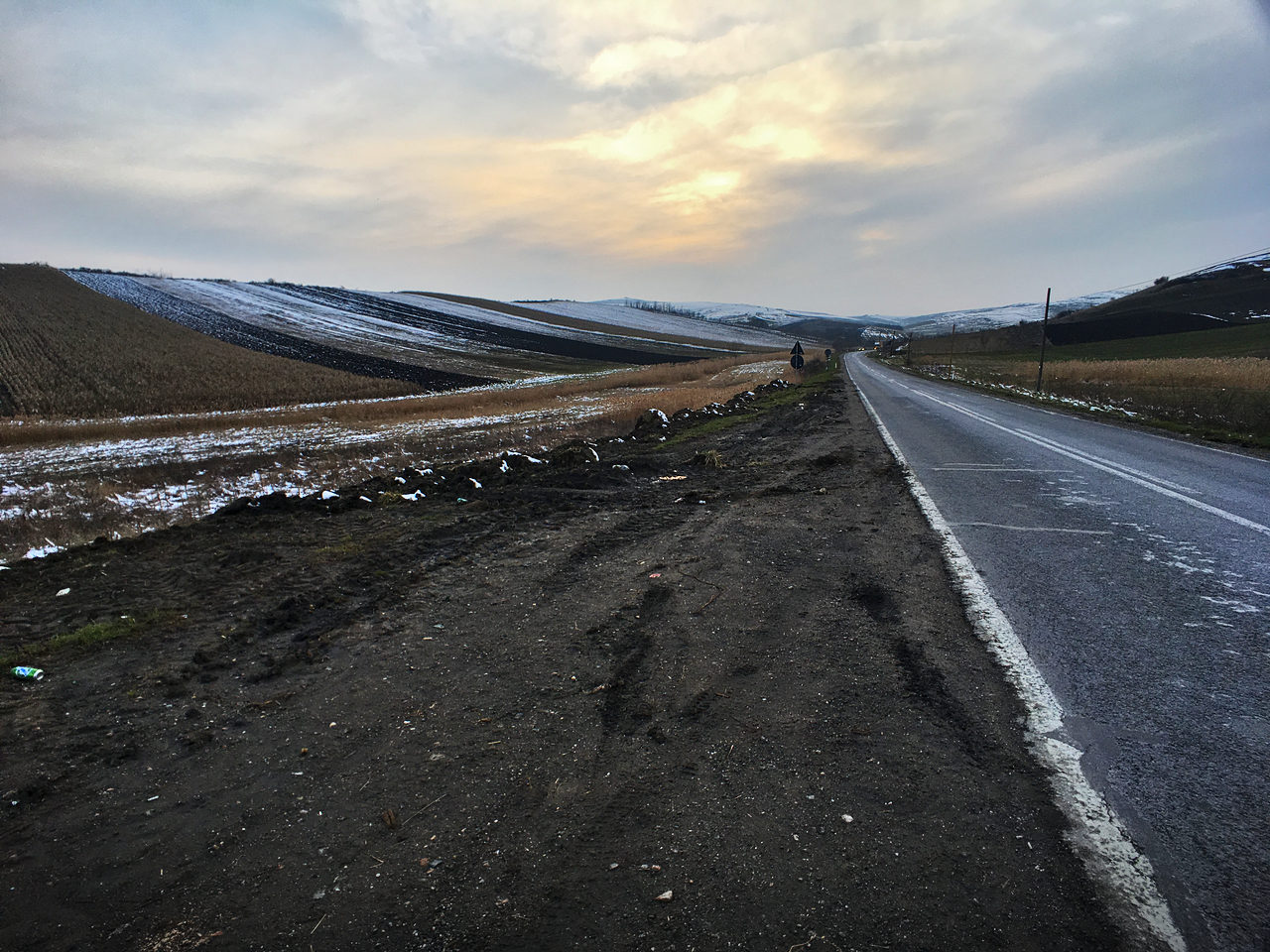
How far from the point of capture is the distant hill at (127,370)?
29.1 m

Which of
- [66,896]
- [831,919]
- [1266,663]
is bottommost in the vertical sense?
[66,896]

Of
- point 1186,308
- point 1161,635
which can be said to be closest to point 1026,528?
point 1161,635

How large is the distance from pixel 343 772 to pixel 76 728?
1607 mm

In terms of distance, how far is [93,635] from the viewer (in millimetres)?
4391

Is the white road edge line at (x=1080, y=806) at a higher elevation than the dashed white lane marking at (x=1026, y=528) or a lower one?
lower

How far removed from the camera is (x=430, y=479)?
9.65 m

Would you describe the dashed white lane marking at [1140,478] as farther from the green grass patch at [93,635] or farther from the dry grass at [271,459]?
the dry grass at [271,459]

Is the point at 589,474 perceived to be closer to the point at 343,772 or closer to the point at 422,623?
the point at 422,623

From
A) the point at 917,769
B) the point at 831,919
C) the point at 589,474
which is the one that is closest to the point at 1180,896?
the point at 917,769

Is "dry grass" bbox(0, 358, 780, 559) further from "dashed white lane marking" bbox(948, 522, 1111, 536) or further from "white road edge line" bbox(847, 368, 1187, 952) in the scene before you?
"dashed white lane marking" bbox(948, 522, 1111, 536)

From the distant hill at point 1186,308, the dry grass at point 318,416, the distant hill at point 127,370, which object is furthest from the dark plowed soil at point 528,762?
the distant hill at point 1186,308

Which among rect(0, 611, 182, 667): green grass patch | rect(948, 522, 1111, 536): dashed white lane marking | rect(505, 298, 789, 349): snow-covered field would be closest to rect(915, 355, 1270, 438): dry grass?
rect(948, 522, 1111, 536): dashed white lane marking

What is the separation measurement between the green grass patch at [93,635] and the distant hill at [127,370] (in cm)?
2851

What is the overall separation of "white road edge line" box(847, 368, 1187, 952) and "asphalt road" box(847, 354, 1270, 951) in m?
0.05
